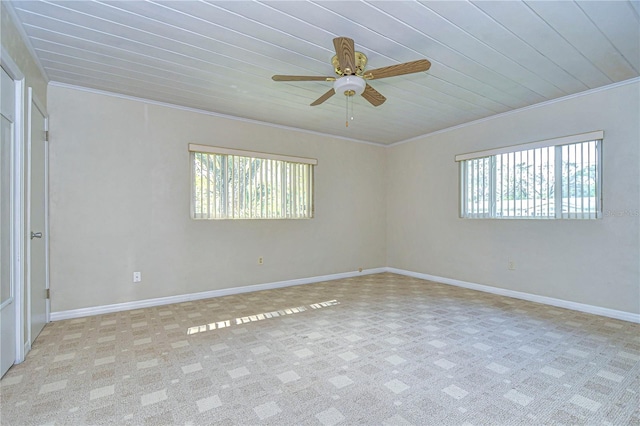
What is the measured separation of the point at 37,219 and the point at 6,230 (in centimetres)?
80

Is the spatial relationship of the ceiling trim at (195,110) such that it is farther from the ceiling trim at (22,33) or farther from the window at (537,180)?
the window at (537,180)

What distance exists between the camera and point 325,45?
8.53ft

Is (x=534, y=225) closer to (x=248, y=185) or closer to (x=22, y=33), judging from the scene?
(x=248, y=185)

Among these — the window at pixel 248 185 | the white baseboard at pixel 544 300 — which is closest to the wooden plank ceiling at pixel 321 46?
the window at pixel 248 185

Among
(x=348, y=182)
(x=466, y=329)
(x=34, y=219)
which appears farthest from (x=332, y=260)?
(x=34, y=219)

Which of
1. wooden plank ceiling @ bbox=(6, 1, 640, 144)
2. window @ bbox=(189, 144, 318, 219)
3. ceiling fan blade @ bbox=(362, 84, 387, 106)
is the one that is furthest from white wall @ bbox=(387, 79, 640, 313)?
ceiling fan blade @ bbox=(362, 84, 387, 106)

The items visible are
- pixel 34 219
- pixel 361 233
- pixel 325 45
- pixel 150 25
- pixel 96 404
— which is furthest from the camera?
pixel 361 233

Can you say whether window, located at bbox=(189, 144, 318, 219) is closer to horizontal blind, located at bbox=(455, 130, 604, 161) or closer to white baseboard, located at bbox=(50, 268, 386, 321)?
white baseboard, located at bbox=(50, 268, 386, 321)

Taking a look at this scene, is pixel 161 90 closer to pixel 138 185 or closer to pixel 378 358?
pixel 138 185

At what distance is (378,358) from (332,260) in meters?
3.12

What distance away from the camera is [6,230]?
225cm

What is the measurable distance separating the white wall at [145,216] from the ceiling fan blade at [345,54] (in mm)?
2496

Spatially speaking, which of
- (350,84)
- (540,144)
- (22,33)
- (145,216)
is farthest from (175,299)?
(540,144)

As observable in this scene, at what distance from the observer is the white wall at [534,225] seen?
132 inches
